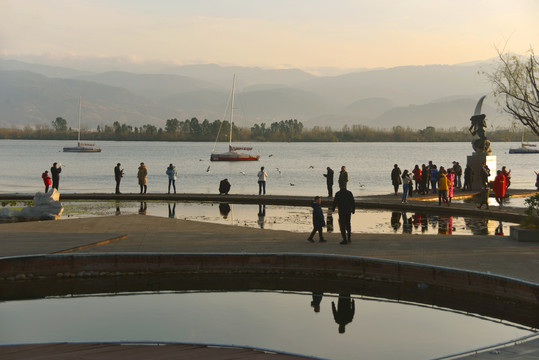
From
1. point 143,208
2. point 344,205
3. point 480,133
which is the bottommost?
point 143,208

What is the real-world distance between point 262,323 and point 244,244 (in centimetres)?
562

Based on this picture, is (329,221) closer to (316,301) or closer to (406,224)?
(406,224)

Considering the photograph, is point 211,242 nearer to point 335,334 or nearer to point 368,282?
point 368,282

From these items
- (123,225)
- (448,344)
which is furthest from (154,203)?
(448,344)

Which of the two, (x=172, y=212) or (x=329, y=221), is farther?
(x=172, y=212)

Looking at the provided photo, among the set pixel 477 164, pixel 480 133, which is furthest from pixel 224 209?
pixel 480 133

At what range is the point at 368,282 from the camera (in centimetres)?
1531

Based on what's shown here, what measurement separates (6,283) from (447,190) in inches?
834

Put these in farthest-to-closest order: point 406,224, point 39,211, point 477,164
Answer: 1. point 477,164
2. point 39,211
3. point 406,224

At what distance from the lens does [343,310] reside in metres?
13.7

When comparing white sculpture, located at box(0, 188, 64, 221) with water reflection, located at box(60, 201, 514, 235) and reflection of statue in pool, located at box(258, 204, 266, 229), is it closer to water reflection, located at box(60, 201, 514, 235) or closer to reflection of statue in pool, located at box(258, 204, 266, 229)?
water reflection, located at box(60, 201, 514, 235)

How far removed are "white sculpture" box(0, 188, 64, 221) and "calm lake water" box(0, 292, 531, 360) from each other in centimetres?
1247

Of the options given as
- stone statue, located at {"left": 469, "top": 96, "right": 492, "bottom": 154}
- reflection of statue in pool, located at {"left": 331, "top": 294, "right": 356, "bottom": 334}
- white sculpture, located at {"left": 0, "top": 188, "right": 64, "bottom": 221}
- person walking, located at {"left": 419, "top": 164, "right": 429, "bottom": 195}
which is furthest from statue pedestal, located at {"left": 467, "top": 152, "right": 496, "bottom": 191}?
reflection of statue in pool, located at {"left": 331, "top": 294, "right": 356, "bottom": 334}

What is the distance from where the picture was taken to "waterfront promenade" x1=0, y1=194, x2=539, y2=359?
16.0 m
